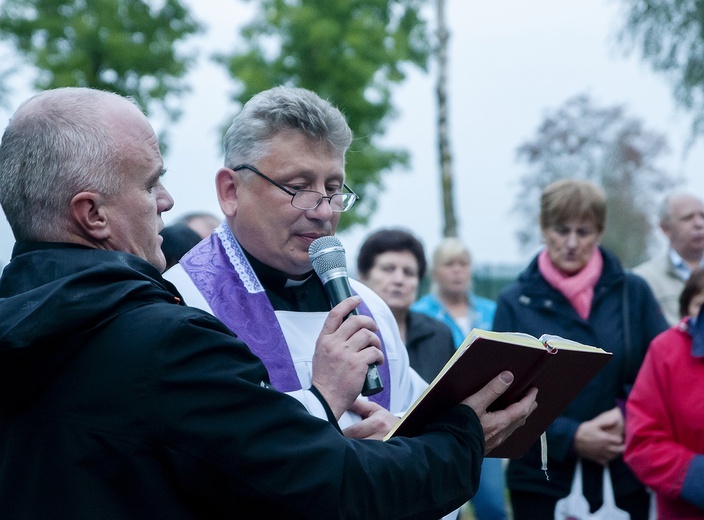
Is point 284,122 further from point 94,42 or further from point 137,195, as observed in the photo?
point 94,42

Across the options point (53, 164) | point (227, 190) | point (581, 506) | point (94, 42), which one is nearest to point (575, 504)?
point (581, 506)

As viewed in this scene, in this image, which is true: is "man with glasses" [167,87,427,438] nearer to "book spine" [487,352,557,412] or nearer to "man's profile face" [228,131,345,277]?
"man's profile face" [228,131,345,277]

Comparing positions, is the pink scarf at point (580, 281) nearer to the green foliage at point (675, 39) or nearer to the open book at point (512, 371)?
the open book at point (512, 371)

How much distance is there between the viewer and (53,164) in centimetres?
207

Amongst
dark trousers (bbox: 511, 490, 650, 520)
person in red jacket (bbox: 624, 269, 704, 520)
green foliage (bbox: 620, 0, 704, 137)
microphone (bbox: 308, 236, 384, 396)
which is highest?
green foliage (bbox: 620, 0, 704, 137)

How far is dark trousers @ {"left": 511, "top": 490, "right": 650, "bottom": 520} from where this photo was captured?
460 centimetres

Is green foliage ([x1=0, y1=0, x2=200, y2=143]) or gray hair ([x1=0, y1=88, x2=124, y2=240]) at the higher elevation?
green foliage ([x1=0, y1=0, x2=200, y2=143])

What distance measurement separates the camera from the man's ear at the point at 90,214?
2066 millimetres

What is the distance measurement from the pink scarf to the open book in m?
2.10

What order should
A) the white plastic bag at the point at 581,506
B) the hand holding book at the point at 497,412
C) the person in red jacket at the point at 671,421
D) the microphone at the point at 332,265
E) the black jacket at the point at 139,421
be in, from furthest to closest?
the white plastic bag at the point at 581,506
the person in red jacket at the point at 671,421
the microphone at the point at 332,265
the hand holding book at the point at 497,412
the black jacket at the point at 139,421

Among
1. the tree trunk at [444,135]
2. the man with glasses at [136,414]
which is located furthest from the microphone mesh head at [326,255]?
the tree trunk at [444,135]

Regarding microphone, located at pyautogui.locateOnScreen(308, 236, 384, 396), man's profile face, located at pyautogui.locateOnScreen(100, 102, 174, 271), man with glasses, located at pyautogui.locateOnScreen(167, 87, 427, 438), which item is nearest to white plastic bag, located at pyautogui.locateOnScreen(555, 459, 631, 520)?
man with glasses, located at pyautogui.locateOnScreen(167, 87, 427, 438)

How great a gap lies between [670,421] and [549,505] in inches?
29.9

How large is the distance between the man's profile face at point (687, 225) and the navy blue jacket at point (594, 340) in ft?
5.55
